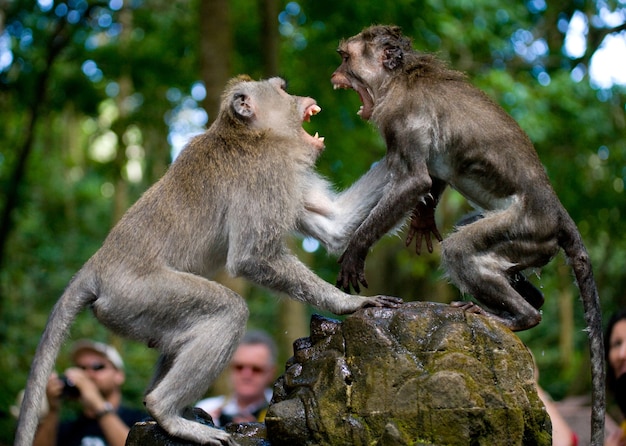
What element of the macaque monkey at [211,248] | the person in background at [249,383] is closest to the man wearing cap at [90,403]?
the person in background at [249,383]

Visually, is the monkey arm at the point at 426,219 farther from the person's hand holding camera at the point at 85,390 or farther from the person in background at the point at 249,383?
the person's hand holding camera at the point at 85,390

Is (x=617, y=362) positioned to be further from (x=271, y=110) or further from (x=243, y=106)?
(x=243, y=106)

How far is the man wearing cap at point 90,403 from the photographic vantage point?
575cm

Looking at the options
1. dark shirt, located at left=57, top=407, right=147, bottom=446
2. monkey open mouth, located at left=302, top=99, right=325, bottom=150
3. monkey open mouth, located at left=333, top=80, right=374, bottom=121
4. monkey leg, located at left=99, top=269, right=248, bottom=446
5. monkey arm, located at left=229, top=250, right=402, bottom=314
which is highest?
monkey open mouth, located at left=333, top=80, right=374, bottom=121

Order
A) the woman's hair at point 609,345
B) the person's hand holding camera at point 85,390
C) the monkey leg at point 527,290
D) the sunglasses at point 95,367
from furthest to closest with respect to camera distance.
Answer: the sunglasses at point 95,367 → the person's hand holding camera at point 85,390 → the woman's hair at point 609,345 → the monkey leg at point 527,290

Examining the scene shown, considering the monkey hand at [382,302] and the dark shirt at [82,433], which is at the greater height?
the monkey hand at [382,302]

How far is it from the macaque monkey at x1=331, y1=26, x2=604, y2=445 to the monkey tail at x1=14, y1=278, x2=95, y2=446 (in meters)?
1.33

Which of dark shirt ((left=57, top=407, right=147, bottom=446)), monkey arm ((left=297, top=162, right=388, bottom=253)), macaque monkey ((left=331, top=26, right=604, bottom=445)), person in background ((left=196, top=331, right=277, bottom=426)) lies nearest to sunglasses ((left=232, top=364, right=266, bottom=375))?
person in background ((left=196, top=331, right=277, bottom=426))

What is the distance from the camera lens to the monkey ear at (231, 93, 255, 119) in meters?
4.50

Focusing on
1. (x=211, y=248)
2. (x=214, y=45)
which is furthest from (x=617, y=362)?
(x=214, y=45)

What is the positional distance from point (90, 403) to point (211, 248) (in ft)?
6.48

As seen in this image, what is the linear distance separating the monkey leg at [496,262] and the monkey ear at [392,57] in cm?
94

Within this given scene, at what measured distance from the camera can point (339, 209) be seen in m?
4.56

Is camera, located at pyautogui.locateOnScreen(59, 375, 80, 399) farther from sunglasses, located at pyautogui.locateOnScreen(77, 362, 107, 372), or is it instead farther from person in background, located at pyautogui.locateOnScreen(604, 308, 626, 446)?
person in background, located at pyautogui.locateOnScreen(604, 308, 626, 446)
